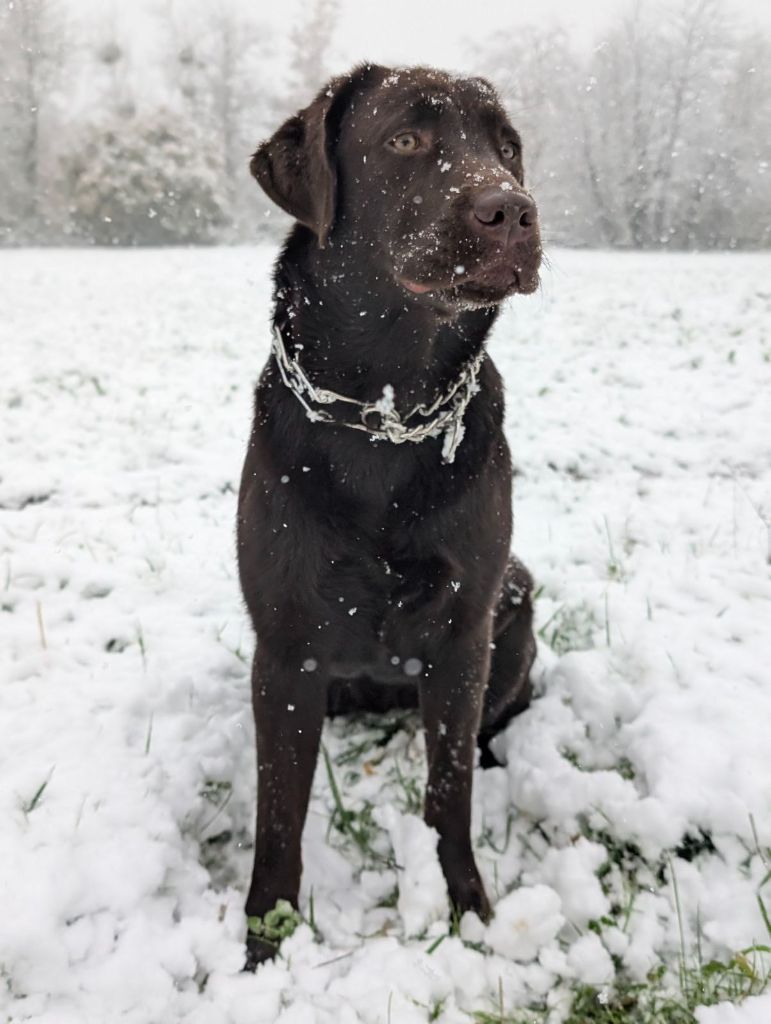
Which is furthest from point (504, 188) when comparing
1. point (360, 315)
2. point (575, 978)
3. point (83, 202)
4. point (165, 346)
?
point (83, 202)

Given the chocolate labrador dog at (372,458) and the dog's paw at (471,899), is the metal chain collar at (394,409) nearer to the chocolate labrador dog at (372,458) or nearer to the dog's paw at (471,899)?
the chocolate labrador dog at (372,458)

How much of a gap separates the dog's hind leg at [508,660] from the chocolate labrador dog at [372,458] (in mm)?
327

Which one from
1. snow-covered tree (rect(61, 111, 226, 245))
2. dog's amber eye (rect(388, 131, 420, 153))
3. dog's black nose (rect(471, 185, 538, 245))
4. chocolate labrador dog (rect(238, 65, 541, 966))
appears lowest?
snow-covered tree (rect(61, 111, 226, 245))

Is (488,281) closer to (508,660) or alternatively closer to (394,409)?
(394,409)

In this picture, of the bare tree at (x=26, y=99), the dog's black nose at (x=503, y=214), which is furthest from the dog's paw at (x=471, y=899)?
the bare tree at (x=26, y=99)

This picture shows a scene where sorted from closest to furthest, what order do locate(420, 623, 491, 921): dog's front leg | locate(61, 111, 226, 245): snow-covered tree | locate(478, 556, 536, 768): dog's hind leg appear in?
locate(420, 623, 491, 921): dog's front leg < locate(478, 556, 536, 768): dog's hind leg < locate(61, 111, 226, 245): snow-covered tree

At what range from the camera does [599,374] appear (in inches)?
241

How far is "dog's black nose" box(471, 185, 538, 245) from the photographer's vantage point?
Answer: 1424 millimetres

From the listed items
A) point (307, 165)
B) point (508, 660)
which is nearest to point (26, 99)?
point (307, 165)

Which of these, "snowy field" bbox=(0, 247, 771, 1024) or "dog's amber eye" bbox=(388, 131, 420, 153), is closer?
"snowy field" bbox=(0, 247, 771, 1024)

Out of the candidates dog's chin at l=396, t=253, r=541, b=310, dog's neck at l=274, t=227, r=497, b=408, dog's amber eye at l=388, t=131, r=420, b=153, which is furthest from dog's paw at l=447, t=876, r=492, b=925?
dog's amber eye at l=388, t=131, r=420, b=153

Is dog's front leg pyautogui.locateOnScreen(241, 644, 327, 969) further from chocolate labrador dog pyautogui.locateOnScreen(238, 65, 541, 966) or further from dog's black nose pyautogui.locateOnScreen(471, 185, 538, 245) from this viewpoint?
dog's black nose pyautogui.locateOnScreen(471, 185, 538, 245)

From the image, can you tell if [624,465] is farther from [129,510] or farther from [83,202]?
[83,202]

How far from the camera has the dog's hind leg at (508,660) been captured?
86.2 inches
